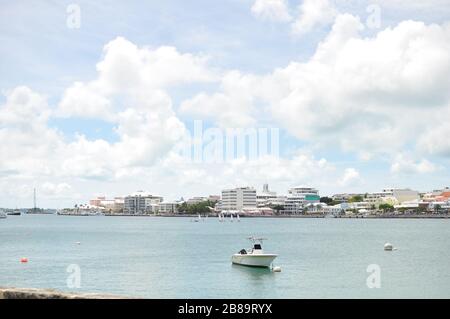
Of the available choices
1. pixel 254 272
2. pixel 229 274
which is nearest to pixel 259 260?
pixel 254 272

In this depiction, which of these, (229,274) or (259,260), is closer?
(229,274)

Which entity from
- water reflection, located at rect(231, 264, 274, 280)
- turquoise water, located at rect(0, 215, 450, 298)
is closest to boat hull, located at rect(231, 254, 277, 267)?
water reflection, located at rect(231, 264, 274, 280)

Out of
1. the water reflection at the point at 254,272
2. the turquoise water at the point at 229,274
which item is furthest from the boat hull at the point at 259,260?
the turquoise water at the point at 229,274

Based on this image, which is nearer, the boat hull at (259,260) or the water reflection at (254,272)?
the water reflection at (254,272)

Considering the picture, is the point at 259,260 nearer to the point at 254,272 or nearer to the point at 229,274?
the point at 254,272

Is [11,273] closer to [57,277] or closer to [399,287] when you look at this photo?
[57,277]

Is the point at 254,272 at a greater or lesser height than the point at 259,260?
lesser

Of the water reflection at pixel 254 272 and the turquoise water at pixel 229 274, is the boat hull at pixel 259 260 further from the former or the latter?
the turquoise water at pixel 229 274

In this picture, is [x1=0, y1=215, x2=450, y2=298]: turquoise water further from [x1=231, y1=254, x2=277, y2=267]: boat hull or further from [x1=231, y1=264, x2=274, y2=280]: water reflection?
[x1=231, y1=254, x2=277, y2=267]: boat hull

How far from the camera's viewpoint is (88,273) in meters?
44.2

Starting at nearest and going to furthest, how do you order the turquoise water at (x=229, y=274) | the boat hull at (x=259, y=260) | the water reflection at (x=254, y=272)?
1. the turquoise water at (x=229, y=274)
2. the water reflection at (x=254, y=272)
3. the boat hull at (x=259, y=260)

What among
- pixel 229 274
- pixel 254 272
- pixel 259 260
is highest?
pixel 259 260

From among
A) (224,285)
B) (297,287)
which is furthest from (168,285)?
(297,287)
